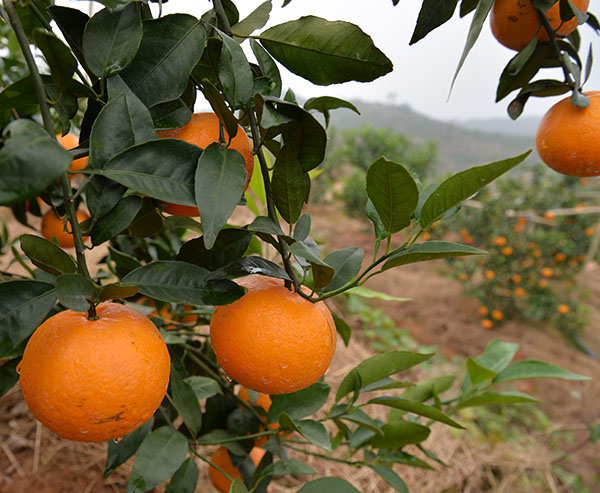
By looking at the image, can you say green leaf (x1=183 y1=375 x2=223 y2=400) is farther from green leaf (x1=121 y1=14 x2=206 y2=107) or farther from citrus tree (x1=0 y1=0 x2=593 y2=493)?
green leaf (x1=121 y1=14 x2=206 y2=107)

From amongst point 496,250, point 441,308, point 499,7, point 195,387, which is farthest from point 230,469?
point 496,250

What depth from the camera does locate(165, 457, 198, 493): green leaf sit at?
51cm

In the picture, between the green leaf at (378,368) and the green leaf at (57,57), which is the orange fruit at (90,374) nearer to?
the green leaf at (57,57)

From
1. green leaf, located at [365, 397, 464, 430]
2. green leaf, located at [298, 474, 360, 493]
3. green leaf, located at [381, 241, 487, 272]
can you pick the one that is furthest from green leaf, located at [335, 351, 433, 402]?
green leaf, located at [381, 241, 487, 272]

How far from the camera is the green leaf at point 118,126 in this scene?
28cm

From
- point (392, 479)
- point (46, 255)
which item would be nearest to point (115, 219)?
point (46, 255)

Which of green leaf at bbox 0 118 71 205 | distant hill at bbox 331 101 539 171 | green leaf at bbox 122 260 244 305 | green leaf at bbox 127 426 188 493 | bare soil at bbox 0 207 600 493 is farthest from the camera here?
distant hill at bbox 331 101 539 171

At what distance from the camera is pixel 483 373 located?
2.18ft

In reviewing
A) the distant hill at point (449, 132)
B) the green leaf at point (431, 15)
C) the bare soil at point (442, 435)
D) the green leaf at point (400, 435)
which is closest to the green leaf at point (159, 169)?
the green leaf at point (431, 15)

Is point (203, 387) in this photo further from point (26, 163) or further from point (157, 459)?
point (26, 163)

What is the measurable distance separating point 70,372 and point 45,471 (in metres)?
0.73

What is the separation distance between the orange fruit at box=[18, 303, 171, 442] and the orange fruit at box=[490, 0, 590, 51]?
1.49 feet

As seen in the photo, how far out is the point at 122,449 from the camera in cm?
51

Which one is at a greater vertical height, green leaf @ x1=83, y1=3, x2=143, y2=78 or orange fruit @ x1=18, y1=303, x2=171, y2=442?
green leaf @ x1=83, y1=3, x2=143, y2=78
